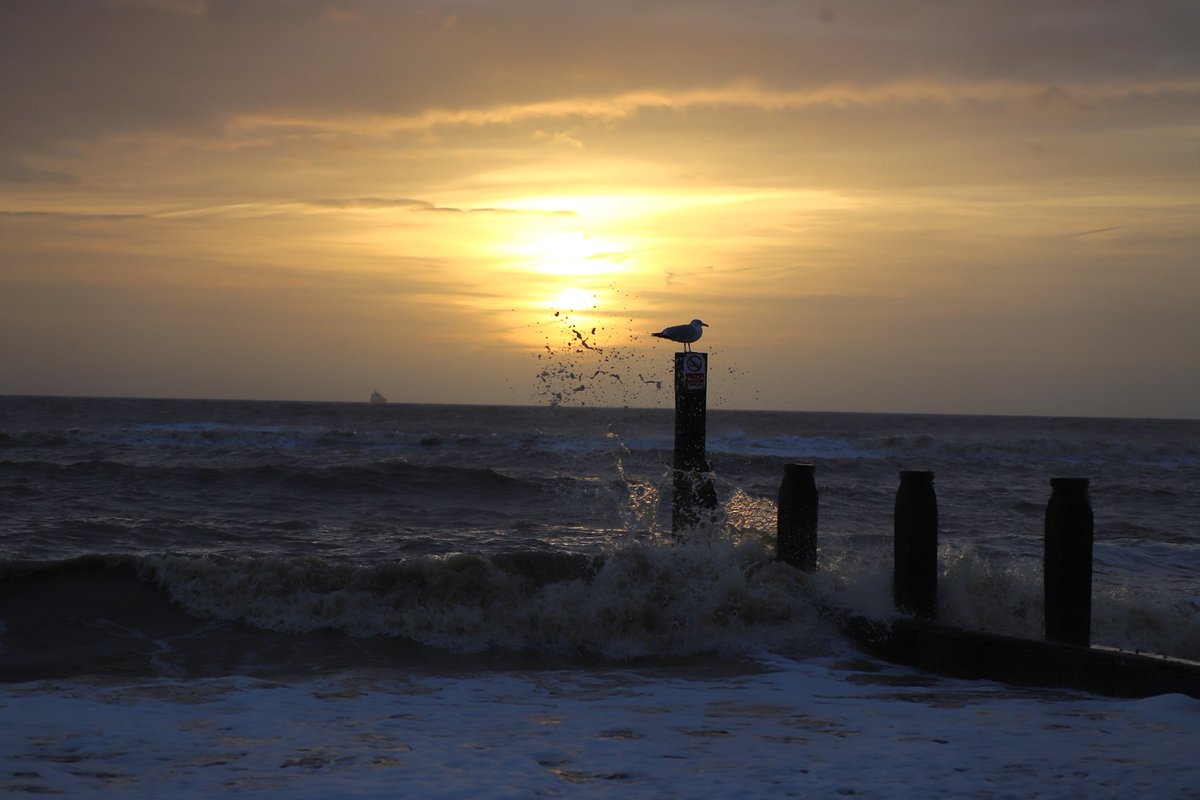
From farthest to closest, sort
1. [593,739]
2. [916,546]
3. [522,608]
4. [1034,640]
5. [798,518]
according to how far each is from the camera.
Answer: [522,608], [798,518], [916,546], [1034,640], [593,739]

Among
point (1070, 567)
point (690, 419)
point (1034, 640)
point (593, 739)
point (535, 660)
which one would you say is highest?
point (690, 419)

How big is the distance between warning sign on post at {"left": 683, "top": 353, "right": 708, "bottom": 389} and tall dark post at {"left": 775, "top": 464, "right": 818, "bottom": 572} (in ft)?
3.39

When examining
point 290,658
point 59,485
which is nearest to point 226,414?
point 59,485

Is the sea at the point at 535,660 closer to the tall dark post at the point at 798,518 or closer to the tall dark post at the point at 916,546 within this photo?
the tall dark post at the point at 798,518

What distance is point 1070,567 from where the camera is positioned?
7016 mm

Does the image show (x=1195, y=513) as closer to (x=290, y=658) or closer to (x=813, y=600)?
(x=813, y=600)

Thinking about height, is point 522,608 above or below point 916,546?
below

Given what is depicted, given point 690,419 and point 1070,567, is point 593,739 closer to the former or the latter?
point 1070,567

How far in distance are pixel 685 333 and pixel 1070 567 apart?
3780 millimetres

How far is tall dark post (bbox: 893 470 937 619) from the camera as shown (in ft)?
25.7

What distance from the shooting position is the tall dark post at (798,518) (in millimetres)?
8836

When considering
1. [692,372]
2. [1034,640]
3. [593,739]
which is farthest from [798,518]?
[593,739]

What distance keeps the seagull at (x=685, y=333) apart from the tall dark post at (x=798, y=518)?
56.5 inches

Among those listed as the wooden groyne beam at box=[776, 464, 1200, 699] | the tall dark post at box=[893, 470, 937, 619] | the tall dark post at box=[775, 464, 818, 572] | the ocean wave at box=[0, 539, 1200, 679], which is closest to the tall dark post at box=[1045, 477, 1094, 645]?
the wooden groyne beam at box=[776, 464, 1200, 699]
